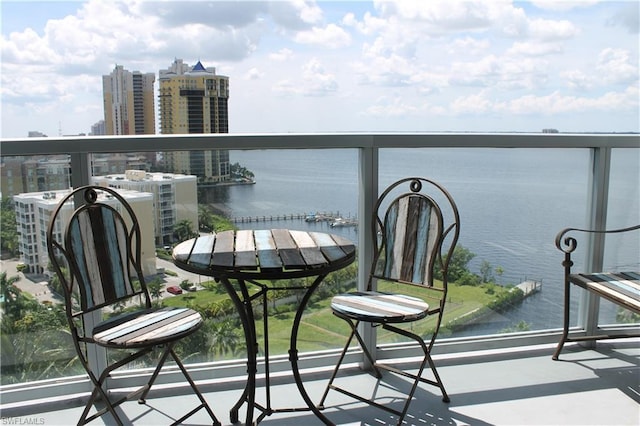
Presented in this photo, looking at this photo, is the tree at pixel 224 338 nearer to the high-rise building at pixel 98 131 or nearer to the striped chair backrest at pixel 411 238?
the striped chair backrest at pixel 411 238

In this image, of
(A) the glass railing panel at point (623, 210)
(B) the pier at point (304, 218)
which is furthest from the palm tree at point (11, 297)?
(A) the glass railing panel at point (623, 210)

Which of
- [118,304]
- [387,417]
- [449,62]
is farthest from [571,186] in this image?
[449,62]

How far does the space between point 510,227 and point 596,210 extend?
620 millimetres

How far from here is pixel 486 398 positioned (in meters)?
2.90

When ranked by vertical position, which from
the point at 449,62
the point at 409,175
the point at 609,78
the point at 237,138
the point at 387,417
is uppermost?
the point at 449,62

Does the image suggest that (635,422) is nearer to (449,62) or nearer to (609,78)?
(609,78)

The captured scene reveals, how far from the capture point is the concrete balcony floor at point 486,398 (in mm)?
2670

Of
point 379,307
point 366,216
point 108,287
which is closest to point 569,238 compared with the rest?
point 366,216

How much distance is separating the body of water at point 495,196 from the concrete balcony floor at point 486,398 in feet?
1.01

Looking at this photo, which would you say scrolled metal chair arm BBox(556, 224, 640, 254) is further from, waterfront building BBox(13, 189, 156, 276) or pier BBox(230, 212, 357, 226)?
waterfront building BBox(13, 189, 156, 276)

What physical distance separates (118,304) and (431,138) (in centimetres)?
199

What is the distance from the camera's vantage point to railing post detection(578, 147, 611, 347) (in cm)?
353

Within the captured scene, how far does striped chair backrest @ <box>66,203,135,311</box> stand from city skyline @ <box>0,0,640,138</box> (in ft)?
6.56

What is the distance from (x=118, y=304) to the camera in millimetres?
2865
